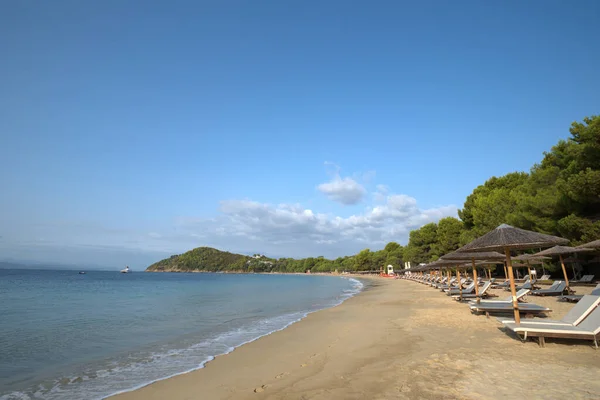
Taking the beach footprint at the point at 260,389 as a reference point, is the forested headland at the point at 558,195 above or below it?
above

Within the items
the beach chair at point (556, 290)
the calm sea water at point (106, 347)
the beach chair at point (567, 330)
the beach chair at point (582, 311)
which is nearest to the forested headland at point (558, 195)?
the beach chair at point (556, 290)

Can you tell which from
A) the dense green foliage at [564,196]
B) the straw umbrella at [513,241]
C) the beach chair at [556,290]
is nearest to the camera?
the straw umbrella at [513,241]

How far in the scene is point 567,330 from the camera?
21.1ft

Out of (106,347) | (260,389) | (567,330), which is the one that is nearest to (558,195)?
(567,330)

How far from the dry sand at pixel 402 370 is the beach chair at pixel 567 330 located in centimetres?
22

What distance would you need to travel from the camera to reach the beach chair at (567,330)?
247 inches

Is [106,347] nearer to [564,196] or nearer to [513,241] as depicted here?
[513,241]

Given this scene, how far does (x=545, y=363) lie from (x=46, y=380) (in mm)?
9297

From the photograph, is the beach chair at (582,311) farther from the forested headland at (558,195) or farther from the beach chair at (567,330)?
the forested headland at (558,195)

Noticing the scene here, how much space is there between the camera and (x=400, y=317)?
12375 mm

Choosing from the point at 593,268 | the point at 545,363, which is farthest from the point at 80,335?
the point at 593,268

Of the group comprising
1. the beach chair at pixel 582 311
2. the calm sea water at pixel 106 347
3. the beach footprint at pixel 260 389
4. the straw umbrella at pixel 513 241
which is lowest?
the calm sea water at pixel 106 347

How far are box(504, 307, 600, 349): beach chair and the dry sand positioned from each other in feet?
0.73

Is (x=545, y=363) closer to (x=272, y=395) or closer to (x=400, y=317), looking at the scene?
(x=272, y=395)
